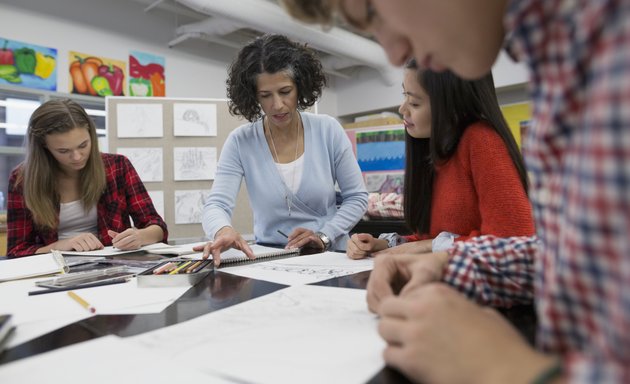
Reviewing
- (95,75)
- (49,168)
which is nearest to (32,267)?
(49,168)

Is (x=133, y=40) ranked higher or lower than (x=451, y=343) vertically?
higher

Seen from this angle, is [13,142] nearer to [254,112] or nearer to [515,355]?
[254,112]

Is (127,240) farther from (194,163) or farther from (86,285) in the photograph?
(194,163)

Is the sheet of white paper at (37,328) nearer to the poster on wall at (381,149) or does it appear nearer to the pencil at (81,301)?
Result: the pencil at (81,301)

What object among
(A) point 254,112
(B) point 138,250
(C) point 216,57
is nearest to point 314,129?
(A) point 254,112

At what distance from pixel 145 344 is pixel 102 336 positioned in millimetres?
64

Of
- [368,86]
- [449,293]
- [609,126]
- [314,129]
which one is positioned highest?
[368,86]

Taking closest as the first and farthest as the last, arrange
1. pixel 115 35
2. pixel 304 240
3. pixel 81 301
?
pixel 81 301 < pixel 304 240 < pixel 115 35

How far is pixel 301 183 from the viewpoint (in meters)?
1.37

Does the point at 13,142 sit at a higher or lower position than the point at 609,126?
higher

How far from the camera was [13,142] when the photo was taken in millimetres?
3002

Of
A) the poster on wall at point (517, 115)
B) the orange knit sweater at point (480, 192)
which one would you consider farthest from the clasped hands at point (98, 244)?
the poster on wall at point (517, 115)

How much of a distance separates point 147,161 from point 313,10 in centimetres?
219

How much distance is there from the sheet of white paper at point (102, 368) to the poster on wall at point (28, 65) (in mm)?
3174
